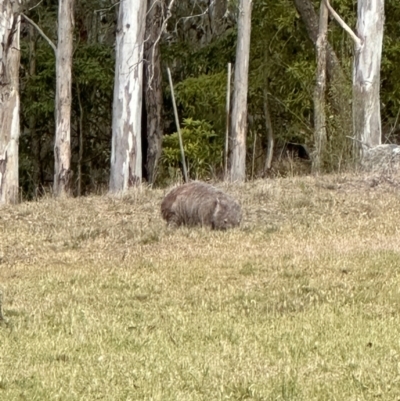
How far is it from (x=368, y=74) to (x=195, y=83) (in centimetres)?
967

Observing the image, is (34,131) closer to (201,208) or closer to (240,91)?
(240,91)

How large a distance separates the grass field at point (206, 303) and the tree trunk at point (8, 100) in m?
3.15

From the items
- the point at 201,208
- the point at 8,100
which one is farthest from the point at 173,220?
the point at 8,100

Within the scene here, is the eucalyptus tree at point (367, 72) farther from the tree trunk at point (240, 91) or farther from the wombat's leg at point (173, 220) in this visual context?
the wombat's leg at point (173, 220)

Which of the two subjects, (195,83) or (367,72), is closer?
(367,72)

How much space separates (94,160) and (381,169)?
614 inches

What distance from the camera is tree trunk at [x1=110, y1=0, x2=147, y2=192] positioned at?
20.0 m

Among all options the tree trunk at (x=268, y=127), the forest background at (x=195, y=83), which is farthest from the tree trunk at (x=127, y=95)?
the tree trunk at (x=268, y=127)

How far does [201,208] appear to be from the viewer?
44.3ft

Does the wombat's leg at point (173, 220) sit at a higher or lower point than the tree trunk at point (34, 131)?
lower

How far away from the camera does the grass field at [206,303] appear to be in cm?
645

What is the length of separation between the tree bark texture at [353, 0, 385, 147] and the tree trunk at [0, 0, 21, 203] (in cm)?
644

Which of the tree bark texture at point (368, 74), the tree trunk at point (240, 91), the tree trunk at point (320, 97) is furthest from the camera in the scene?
the tree trunk at point (240, 91)

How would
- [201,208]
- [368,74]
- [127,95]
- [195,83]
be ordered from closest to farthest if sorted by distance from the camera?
[201,208] → [368,74] → [127,95] → [195,83]
